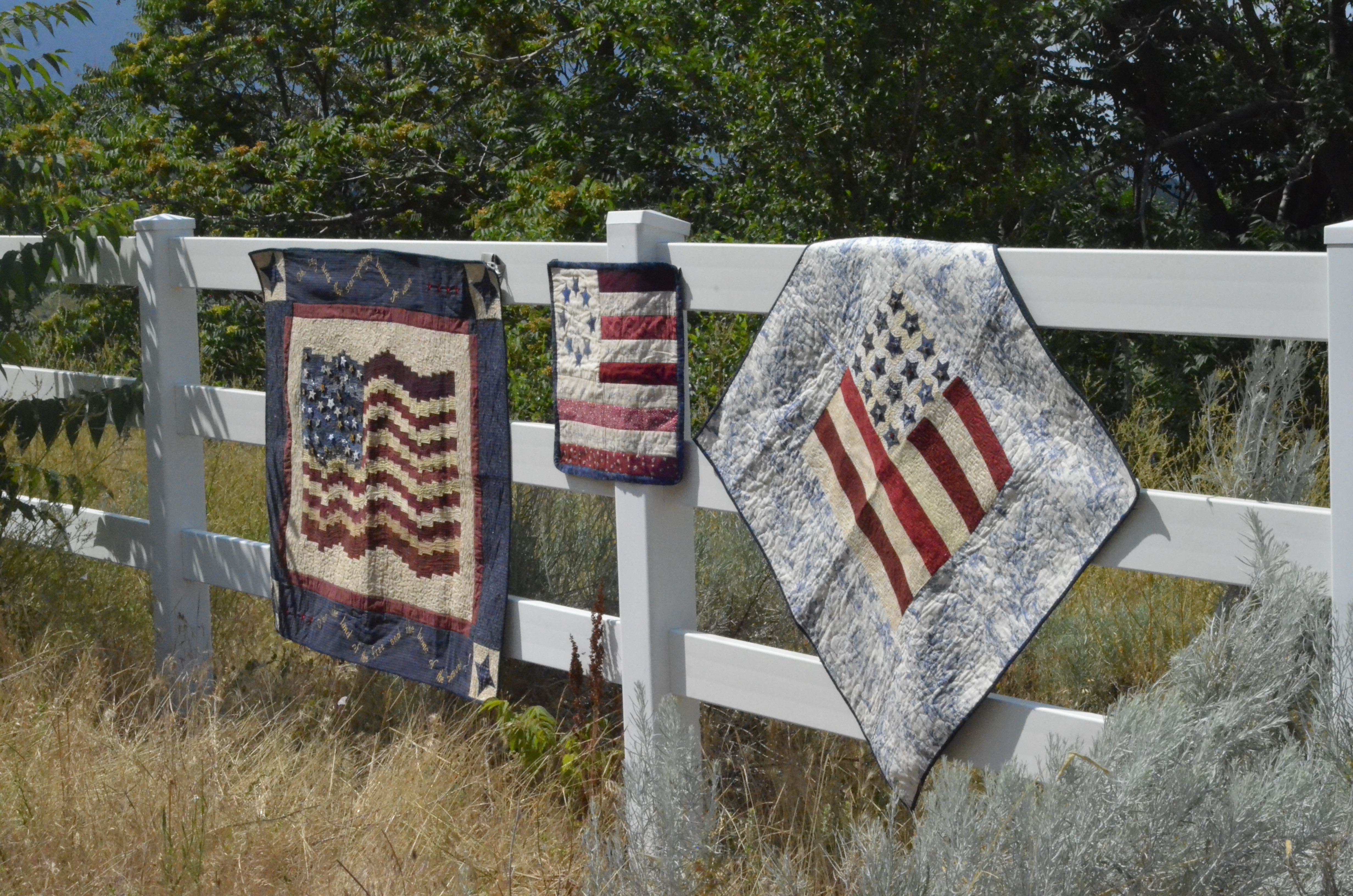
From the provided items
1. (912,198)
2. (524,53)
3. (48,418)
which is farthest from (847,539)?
(524,53)

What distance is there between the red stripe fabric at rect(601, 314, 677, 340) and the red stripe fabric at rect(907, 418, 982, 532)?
2.07 ft

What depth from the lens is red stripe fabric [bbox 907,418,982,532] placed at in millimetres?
2379

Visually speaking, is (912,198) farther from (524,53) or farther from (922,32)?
(524,53)

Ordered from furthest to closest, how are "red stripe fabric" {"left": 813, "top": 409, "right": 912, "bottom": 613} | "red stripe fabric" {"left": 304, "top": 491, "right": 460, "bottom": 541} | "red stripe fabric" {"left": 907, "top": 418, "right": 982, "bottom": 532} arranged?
1. "red stripe fabric" {"left": 304, "top": 491, "right": 460, "bottom": 541}
2. "red stripe fabric" {"left": 813, "top": 409, "right": 912, "bottom": 613}
3. "red stripe fabric" {"left": 907, "top": 418, "right": 982, "bottom": 532}

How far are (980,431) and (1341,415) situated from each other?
0.58 meters

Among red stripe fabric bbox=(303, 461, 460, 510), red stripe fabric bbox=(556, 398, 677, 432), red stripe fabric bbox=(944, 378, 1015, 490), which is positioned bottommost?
red stripe fabric bbox=(303, 461, 460, 510)

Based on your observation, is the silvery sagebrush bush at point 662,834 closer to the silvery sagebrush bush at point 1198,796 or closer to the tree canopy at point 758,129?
the silvery sagebrush bush at point 1198,796

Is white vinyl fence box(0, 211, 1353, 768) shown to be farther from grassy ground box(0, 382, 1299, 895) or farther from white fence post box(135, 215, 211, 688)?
grassy ground box(0, 382, 1299, 895)

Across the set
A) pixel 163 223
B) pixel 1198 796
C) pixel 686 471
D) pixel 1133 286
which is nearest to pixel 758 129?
pixel 163 223

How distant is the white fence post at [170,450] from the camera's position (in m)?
3.95

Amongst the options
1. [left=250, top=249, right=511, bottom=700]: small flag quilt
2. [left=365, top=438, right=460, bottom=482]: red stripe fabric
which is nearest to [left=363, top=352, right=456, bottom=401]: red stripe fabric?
[left=250, top=249, right=511, bottom=700]: small flag quilt

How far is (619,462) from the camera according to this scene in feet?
9.65

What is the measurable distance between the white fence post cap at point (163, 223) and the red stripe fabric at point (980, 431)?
250 cm

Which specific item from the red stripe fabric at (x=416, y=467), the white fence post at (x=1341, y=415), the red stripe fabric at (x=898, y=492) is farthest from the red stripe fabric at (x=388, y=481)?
the white fence post at (x=1341, y=415)
